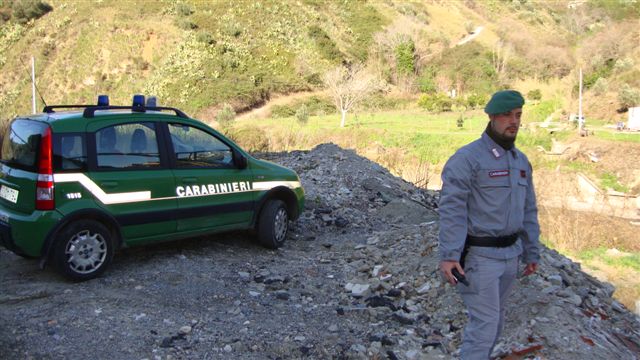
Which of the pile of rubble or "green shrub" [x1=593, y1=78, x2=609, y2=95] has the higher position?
"green shrub" [x1=593, y1=78, x2=609, y2=95]

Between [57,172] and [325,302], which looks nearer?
[57,172]

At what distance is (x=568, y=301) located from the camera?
540 centimetres

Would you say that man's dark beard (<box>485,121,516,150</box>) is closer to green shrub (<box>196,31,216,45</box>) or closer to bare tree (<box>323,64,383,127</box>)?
bare tree (<box>323,64,383,127</box>)

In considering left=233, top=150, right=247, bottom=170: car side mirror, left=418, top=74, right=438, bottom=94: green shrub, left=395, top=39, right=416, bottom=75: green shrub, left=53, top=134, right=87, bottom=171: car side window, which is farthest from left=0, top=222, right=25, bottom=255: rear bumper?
left=395, top=39, right=416, bottom=75: green shrub

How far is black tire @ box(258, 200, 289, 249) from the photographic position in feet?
24.5

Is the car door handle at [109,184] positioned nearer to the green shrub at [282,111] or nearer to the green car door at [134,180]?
the green car door at [134,180]

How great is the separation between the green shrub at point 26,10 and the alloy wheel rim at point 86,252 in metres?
58.0

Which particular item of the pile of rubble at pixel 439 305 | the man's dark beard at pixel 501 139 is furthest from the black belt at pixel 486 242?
the pile of rubble at pixel 439 305

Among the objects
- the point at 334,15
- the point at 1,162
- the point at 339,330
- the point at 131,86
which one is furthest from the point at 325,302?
the point at 334,15

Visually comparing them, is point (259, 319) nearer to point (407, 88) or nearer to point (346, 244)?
point (346, 244)

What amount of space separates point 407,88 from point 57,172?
5233cm

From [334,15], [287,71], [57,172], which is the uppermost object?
[334,15]

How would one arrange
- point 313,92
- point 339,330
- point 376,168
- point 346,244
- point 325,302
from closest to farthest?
point 339,330, point 325,302, point 346,244, point 376,168, point 313,92

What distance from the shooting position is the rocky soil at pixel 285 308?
4672 mm
